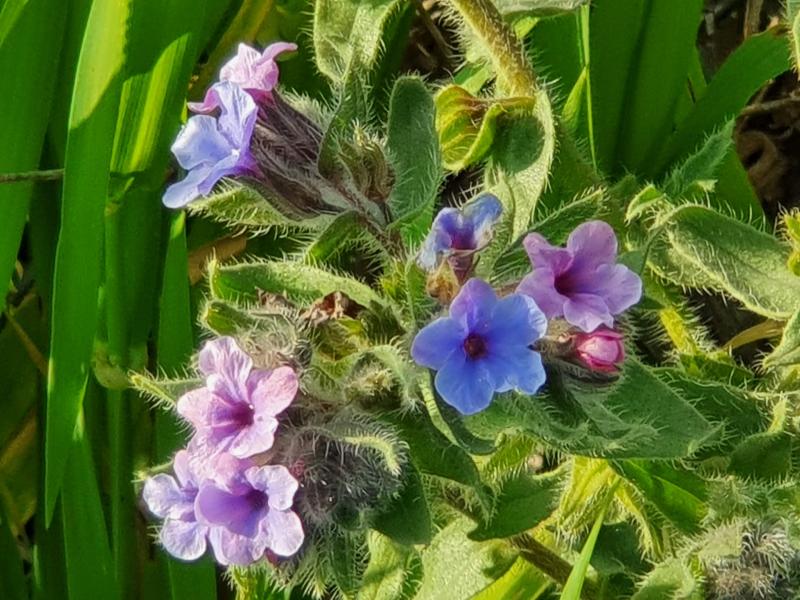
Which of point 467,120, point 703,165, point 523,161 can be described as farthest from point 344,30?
point 703,165

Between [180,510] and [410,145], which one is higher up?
[410,145]

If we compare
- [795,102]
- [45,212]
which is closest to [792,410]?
[795,102]

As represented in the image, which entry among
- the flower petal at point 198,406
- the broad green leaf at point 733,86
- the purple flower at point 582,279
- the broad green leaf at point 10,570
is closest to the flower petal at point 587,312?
the purple flower at point 582,279

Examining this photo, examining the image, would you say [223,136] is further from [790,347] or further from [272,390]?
[790,347]

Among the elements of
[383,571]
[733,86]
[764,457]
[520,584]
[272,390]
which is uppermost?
[272,390]

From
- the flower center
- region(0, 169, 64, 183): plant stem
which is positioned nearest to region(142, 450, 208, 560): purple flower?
the flower center

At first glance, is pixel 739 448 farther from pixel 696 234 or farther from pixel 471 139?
pixel 471 139

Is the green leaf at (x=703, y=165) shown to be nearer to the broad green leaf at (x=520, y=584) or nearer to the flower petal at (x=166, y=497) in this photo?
the broad green leaf at (x=520, y=584)
